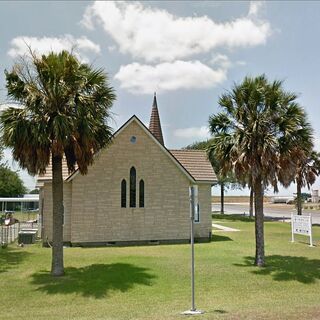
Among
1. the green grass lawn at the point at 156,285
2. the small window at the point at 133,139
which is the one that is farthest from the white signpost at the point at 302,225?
the small window at the point at 133,139

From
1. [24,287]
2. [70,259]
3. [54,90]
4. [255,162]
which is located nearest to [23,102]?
[54,90]

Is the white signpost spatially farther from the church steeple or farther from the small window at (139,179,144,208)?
the church steeple

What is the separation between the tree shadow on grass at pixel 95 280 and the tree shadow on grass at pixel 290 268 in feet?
14.0

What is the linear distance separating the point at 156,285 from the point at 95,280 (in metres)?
2.10

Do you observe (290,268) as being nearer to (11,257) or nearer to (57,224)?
(57,224)

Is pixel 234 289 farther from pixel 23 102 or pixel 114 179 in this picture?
pixel 114 179

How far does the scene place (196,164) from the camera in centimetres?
2844

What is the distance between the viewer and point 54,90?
14539 millimetres

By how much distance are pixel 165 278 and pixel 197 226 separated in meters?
12.3

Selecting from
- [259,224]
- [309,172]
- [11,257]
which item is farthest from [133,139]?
[309,172]

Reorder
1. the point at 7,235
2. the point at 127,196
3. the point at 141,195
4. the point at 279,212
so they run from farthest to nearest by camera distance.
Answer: the point at 279,212 < the point at 7,235 < the point at 141,195 < the point at 127,196

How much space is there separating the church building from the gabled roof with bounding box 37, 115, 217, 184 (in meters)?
0.07

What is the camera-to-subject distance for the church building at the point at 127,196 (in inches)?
924

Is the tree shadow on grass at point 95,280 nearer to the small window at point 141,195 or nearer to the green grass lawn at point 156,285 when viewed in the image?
the green grass lawn at point 156,285
